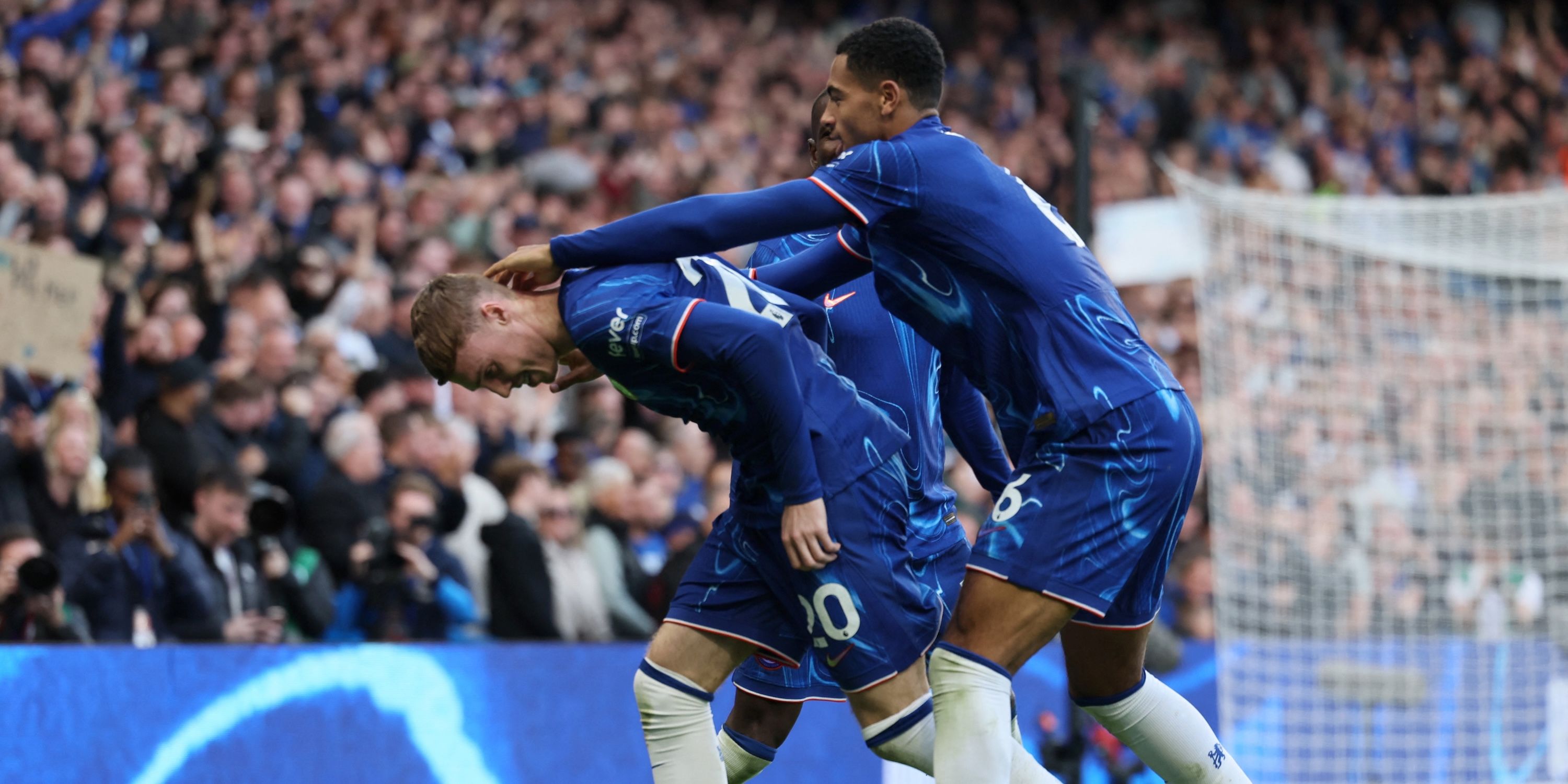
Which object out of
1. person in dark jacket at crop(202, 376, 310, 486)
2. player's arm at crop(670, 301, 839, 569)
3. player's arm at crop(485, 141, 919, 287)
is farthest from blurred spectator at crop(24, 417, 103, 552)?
player's arm at crop(670, 301, 839, 569)

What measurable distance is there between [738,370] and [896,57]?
0.88 meters

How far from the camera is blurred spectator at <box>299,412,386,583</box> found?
7301 millimetres

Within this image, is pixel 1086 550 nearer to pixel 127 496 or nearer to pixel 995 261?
pixel 995 261

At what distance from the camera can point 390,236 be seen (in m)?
10.4

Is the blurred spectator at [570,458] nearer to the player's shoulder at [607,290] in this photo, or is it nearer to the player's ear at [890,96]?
the player's shoulder at [607,290]

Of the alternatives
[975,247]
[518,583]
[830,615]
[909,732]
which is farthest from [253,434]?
[975,247]

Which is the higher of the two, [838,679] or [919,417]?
[919,417]

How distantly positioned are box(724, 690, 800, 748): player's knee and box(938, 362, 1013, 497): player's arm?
88cm

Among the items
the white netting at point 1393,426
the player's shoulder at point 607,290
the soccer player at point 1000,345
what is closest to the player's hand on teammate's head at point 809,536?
the soccer player at point 1000,345

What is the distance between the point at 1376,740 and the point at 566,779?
5097 mm

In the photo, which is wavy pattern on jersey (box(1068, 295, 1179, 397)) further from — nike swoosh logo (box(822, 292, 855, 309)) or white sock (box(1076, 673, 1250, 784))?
nike swoosh logo (box(822, 292, 855, 309))

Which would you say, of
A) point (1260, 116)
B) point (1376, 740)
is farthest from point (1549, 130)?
point (1376, 740)

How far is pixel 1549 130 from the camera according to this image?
18719mm

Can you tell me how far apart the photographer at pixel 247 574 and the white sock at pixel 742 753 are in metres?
2.15
